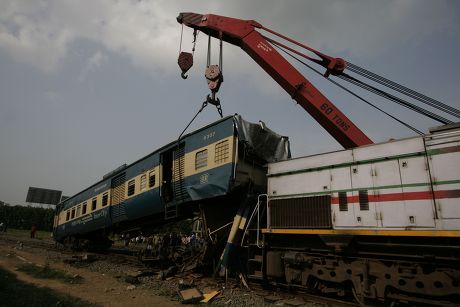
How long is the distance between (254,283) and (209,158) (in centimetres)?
365

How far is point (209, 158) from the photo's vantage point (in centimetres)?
975

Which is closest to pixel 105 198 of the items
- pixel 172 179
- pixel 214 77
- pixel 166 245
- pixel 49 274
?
pixel 166 245

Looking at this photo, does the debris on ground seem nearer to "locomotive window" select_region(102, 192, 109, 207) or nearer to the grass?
the grass

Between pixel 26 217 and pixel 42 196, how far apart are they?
296 inches

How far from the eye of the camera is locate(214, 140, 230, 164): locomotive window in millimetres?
9163

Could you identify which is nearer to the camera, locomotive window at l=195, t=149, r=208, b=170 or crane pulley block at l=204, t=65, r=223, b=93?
locomotive window at l=195, t=149, r=208, b=170

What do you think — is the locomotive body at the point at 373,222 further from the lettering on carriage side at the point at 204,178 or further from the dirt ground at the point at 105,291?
the dirt ground at the point at 105,291

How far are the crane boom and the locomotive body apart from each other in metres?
1.97

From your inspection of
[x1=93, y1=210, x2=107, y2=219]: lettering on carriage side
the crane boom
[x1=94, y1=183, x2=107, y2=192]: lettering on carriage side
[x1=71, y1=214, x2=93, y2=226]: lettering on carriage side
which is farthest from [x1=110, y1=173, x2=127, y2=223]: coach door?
the crane boom

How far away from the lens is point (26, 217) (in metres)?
57.5

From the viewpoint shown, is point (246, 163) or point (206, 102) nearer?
point (246, 163)

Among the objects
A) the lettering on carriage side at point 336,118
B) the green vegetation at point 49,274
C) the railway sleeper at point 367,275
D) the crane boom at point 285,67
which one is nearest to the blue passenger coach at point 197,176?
the crane boom at point 285,67

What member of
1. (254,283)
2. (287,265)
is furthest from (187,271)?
(287,265)

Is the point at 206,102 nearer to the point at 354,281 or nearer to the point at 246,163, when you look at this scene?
the point at 246,163
